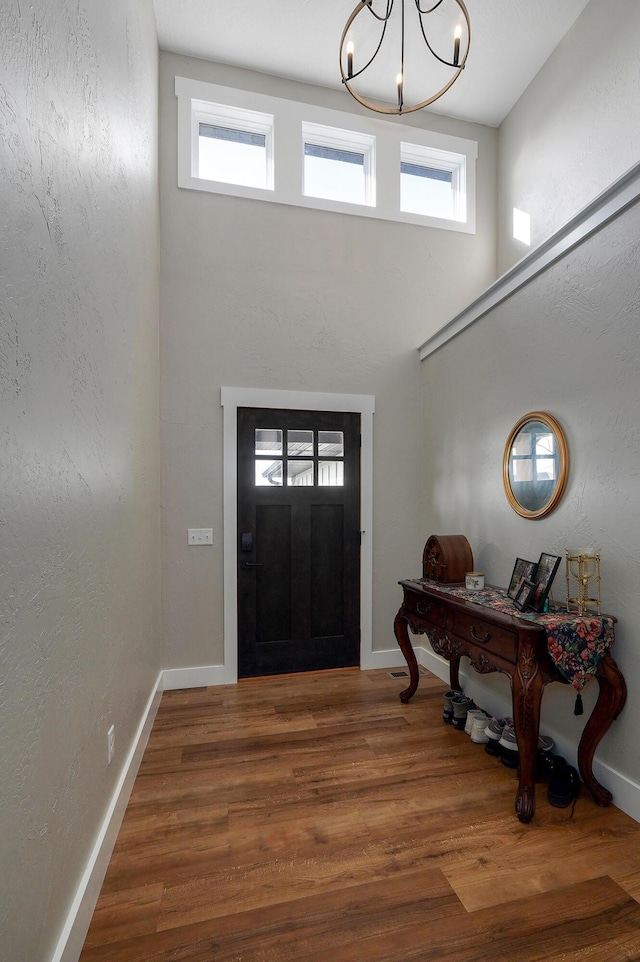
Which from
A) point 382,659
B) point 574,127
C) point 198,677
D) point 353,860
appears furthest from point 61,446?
point 574,127

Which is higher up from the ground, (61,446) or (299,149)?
(299,149)

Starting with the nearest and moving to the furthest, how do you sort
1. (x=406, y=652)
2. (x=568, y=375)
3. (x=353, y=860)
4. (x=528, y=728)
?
(x=353, y=860), (x=528, y=728), (x=568, y=375), (x=406, y=652)

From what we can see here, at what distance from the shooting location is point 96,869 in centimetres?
160

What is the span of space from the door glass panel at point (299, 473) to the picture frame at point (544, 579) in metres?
1.83

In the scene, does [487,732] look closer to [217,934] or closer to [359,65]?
[217,934]

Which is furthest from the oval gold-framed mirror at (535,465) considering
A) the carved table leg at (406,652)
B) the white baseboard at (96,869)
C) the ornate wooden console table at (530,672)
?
the white baseboard at (96,869)

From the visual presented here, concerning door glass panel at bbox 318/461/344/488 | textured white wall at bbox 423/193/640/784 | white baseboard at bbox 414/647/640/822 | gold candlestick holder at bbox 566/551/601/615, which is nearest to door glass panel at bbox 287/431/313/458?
door glass panel at bbox 318/461/344/488

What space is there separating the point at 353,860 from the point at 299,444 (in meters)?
2.57

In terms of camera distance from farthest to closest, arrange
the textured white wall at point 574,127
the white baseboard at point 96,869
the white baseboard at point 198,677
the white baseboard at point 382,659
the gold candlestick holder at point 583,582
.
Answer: the white baseboard at point 382,659
the white baseboard at point 198,677
the textured white wall at point 574,127
the gold candlestick holder at point 583,582
the white baseboard at point 96,869

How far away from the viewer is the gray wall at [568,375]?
2.09 m

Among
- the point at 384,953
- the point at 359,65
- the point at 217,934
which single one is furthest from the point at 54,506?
the point at 359,65

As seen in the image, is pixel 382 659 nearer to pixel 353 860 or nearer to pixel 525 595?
pixel 525 595

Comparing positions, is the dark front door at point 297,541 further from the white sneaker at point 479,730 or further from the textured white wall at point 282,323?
the white sneaker at point 479,730

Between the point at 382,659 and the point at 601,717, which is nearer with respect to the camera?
the point at 601,717
